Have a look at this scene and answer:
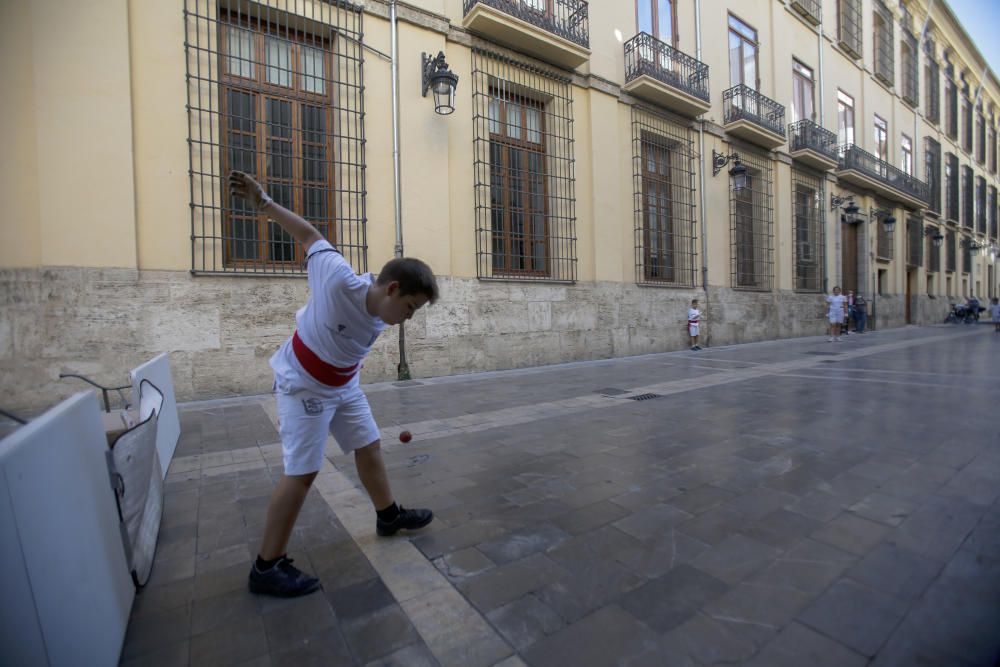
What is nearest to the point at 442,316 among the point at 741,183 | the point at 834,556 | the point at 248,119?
the point at 248,119

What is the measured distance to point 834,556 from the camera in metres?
2.15

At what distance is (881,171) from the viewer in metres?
19.8

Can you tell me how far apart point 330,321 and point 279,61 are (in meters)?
7.02

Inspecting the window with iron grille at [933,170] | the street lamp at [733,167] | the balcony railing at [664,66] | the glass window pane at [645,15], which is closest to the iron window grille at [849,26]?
the window with iron grille at [933,170]

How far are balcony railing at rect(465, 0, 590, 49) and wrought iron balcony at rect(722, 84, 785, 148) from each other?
5.49m

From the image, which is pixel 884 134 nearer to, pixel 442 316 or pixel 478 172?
pixel 478 172

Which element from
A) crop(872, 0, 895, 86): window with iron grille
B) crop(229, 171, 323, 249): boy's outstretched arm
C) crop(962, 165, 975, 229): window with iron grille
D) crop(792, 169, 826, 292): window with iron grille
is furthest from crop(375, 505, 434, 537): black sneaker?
crop(962, 165, 975, 229): window with iron grille

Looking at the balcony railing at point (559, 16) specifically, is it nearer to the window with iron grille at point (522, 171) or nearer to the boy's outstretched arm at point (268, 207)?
the window with iron grille at point (522, 171)

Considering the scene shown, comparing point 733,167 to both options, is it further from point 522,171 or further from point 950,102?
point 950,102

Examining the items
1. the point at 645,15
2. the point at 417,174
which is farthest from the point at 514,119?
the point at 645,15

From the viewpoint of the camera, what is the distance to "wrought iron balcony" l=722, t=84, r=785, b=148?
43.2ft

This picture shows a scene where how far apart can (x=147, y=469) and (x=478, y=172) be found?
7.54 meters

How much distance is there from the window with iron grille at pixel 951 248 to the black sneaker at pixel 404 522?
34584 mm

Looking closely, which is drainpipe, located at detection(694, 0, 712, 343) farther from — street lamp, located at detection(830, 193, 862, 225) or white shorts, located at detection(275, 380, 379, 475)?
white shorts, located at detection(275, 380, 379, 475)
